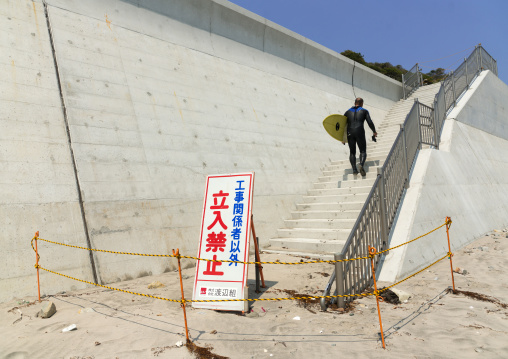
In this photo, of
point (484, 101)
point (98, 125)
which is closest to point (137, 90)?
point (98, 125)

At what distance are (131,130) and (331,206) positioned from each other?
4717 mm

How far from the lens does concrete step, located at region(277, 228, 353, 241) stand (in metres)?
7.30

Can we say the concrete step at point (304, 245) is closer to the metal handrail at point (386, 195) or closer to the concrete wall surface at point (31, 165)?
the metal handrail at point (386, 195)

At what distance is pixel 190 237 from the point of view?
6801 mm

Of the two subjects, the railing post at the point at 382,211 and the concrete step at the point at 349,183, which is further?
the concrete step at the point at 349,183

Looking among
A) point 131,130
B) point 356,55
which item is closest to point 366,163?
point 131,130

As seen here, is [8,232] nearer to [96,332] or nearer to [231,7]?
[96,332]

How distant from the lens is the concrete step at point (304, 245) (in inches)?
277

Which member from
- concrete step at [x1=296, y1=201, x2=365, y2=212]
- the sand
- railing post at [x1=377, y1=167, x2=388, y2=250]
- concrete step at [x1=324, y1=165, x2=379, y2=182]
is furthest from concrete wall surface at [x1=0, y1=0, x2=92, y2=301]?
concrete step at [x1=324, y1=165, x2=379, y2=182]

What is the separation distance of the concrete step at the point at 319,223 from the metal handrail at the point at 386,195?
1096 millimetres

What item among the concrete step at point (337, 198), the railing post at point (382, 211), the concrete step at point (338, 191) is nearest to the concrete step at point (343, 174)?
the concrete step at point (338, 191)

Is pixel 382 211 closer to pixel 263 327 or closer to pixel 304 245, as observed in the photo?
pixel 304 245

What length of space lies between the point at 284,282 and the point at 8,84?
5.26 m

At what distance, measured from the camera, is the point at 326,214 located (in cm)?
830
